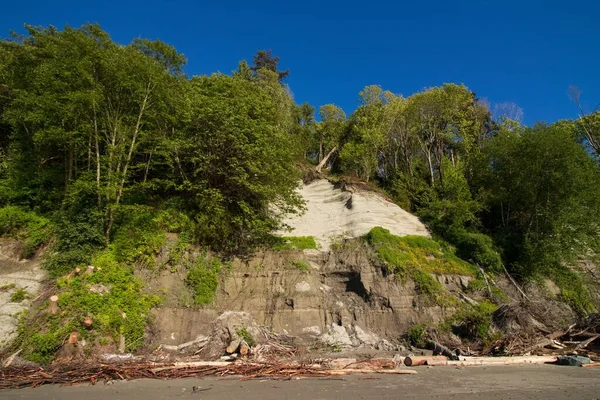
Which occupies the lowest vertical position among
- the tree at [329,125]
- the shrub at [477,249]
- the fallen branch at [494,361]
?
the fallen branch at [494,361]

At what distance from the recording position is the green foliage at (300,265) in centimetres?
1864

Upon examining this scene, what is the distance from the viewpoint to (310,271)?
18.8m

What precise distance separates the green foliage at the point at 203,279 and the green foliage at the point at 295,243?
12.2 ft

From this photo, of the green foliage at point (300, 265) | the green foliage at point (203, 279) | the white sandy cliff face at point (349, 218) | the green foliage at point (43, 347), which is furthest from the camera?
the white sandy cliff face at point (349, 218)

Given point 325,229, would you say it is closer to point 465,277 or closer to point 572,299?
point 465,277

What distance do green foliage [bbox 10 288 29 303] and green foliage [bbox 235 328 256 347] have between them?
28.1ft

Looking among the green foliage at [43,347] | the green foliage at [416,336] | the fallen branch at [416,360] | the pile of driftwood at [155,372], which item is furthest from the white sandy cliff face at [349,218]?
the green foliage at [43,347]

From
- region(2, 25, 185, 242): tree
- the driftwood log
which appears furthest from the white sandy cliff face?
the driftwood log

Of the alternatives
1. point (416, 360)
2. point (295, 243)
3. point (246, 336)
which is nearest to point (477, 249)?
point (295, 243)

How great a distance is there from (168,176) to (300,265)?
28.9 ft

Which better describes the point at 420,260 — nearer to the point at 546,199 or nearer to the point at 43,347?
the point at 546,199

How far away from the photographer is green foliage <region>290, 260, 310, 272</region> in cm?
1864

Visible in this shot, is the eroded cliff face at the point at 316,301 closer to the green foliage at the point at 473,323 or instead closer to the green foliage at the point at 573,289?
the green foliage at the point at 473,323

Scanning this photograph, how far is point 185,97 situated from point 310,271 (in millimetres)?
11879
